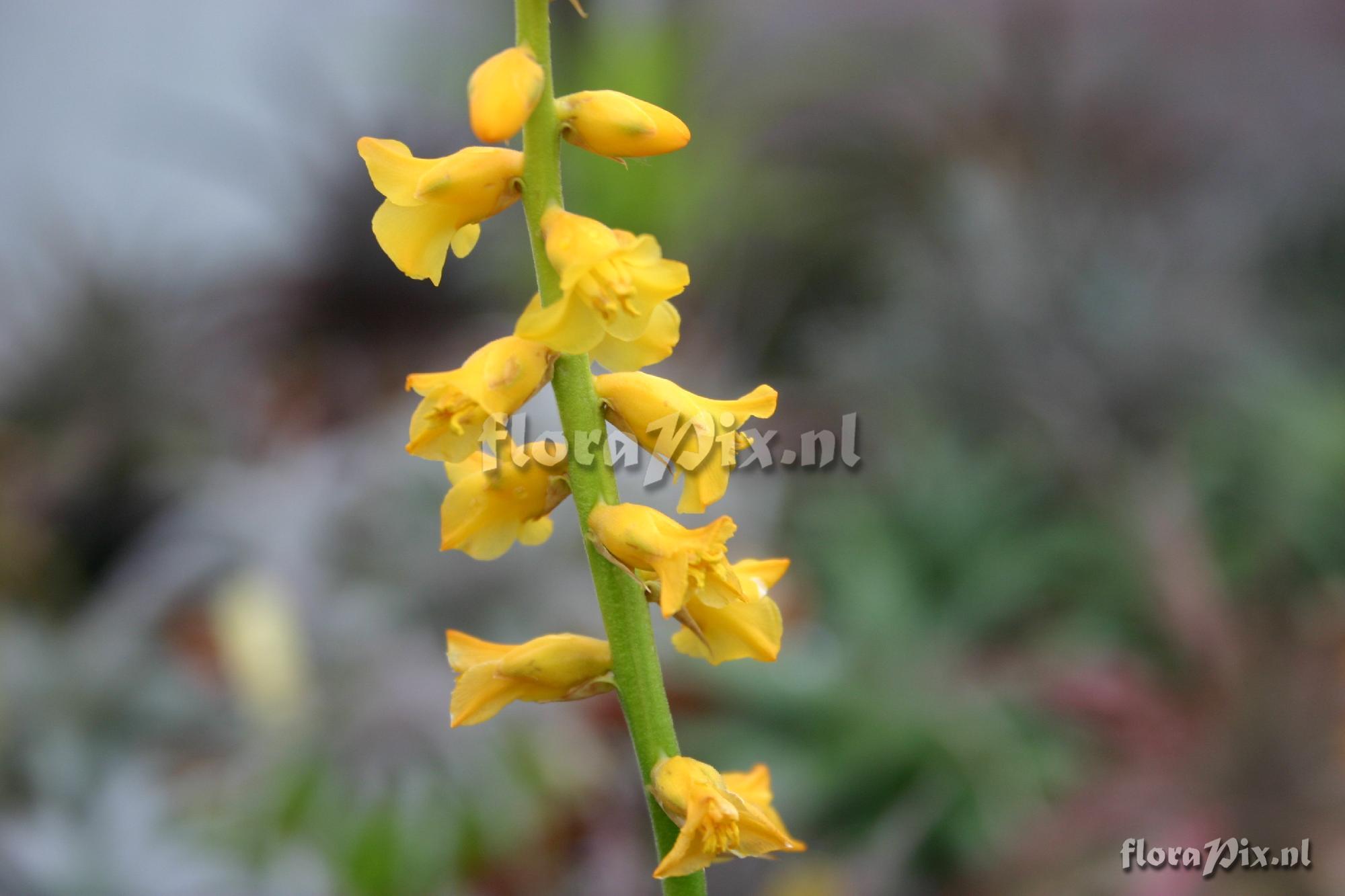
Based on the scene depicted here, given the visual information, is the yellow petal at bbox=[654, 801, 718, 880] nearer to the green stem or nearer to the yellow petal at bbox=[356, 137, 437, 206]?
the green stem

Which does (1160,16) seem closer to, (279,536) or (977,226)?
(977,226)

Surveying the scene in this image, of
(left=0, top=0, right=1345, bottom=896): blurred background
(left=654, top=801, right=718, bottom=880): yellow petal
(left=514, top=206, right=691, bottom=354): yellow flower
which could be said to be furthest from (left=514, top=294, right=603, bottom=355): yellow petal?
(left=0, top=0, right=1345, bottom=896): blurred background

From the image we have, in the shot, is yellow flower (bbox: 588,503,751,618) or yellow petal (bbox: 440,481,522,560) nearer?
yellow flower (bbox: 588,503,751,618)

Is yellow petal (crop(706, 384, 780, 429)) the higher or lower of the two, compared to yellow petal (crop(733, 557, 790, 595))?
higher

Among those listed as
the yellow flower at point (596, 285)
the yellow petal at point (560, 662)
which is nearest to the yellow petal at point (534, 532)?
the yellow petal at point (560, 662)

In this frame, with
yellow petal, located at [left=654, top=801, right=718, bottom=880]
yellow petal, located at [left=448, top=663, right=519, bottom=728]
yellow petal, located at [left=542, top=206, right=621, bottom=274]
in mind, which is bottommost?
yellow petal, located at [left=654, top=801, right=718, bottom=880]
